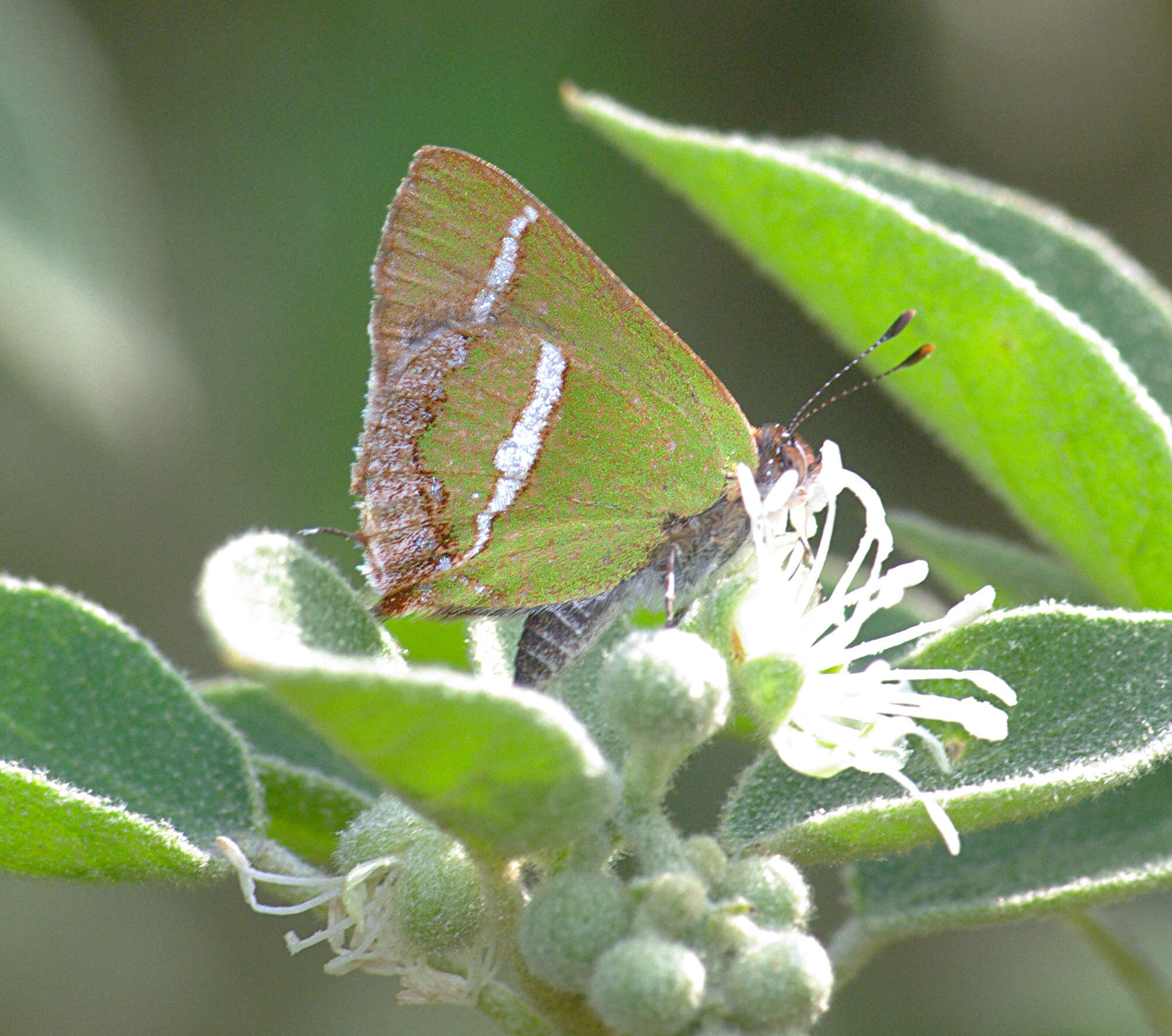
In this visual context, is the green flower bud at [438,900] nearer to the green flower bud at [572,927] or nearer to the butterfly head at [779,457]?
the green flower bud at [572,927]

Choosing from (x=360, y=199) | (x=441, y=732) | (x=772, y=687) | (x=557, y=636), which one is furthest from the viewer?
(x=360, y=199)

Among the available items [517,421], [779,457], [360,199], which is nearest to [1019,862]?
[779,457]

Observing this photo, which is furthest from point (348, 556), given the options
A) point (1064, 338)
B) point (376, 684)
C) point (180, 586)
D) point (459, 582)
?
point (376, 684)

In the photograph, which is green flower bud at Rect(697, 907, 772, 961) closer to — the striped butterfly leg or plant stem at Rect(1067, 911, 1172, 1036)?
the striped butterfly leg

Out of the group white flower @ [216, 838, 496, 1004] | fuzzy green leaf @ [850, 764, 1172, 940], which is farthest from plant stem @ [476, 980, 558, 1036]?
fuzzy green leaf @ [850, 764, 1172, 940]

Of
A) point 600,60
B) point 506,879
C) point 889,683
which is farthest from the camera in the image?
point 600,60

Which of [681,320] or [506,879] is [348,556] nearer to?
[681,320]

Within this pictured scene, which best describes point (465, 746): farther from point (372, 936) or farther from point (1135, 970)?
point (1135, 970)

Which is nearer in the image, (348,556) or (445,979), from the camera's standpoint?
(445,979)
